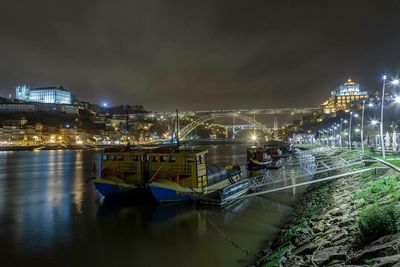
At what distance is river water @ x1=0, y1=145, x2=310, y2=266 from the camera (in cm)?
1186

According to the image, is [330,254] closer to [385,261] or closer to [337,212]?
[385,261]

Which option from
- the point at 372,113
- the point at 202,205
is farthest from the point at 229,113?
the point at 202,205

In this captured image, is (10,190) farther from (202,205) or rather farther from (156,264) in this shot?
(156,264)

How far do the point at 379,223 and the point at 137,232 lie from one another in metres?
10.5

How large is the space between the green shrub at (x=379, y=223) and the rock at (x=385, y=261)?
1506 mm

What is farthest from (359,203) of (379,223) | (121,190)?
(121,190)

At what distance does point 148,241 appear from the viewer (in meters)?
13.8

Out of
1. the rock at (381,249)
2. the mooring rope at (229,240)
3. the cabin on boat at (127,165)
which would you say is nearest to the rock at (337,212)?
the mooring rope at (229,240)

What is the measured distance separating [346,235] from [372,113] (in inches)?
2434

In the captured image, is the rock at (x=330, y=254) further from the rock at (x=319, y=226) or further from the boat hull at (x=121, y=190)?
the boat hull at (x=121, y=190)

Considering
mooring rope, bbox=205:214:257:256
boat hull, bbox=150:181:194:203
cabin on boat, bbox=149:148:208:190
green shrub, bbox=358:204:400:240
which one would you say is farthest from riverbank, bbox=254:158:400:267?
cabin on boat, bbox=149:148:208:190

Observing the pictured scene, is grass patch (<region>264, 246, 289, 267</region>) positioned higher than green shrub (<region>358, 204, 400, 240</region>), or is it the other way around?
green shrub (<region>358, 204, 400, 240</region>)

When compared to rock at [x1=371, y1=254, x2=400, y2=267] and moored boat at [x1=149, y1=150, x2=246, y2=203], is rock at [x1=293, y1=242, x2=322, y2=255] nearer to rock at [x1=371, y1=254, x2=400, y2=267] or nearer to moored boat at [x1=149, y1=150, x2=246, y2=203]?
rock at [x1=371, y1=254, x2=400, y2=267]

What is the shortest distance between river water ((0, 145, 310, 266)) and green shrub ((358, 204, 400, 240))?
425 cm
